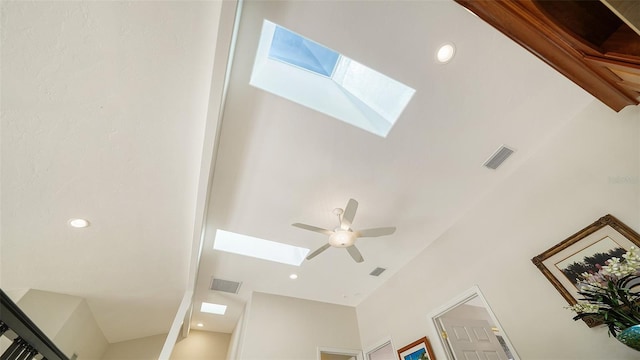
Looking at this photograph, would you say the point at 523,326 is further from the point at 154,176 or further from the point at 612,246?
the point at 154,176

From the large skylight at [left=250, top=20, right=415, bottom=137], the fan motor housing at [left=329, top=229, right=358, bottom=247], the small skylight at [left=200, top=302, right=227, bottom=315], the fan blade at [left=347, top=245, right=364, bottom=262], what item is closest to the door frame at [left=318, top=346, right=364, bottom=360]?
the small skylight at [left=200, top=302, right=227, bottom=315]

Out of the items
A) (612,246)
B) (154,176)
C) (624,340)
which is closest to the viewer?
(624,340)

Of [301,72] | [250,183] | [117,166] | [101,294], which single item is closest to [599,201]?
[301,72]

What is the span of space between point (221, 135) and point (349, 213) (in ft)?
4.67

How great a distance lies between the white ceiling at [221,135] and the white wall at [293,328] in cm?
126

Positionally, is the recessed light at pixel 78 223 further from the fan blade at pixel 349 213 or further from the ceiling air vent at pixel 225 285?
the fan blade at pixel 349 213

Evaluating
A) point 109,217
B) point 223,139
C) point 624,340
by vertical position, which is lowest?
point 624,340

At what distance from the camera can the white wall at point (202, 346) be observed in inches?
203

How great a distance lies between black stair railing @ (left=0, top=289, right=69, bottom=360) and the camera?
0.88 meters

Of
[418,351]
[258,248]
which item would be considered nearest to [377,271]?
[418,351]

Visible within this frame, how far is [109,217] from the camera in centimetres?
253

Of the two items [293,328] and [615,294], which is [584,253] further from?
[293,328]

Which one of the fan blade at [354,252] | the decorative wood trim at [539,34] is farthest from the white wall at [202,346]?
the decorative wood trim at [539,34]

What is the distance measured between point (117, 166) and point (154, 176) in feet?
0.89
